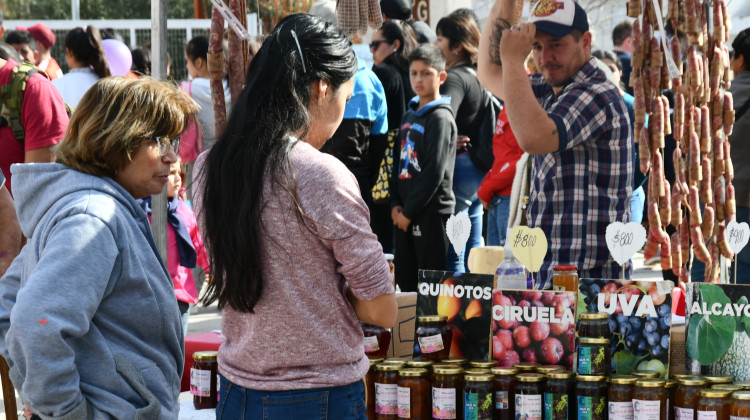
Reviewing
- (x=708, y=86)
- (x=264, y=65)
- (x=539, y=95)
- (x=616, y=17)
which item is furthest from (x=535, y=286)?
(x=616, y=17)

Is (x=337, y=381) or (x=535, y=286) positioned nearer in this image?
(x=337, y=381)

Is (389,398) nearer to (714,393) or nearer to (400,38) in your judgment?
(714,393)

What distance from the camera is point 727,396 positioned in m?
2.30

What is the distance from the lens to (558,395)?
2.43 meters

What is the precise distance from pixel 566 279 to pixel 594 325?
0.28 meters

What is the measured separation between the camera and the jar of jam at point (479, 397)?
8.16 ft

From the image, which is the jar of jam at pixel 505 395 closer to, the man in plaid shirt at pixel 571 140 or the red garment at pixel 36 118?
the man in plaid shirt at pixel 571 140

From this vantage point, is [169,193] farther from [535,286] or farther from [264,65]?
[264,65]

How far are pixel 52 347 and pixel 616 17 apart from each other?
14.8 metres

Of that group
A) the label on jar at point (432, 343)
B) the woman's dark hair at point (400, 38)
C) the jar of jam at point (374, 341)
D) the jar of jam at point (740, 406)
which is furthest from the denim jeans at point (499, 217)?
the jar of jam at point (740, 406)

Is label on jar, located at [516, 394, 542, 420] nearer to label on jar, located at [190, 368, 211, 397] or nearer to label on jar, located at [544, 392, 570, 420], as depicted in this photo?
label on jar, located at [544, 392, 570, 420]

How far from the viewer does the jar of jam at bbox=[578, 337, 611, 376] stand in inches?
96.6

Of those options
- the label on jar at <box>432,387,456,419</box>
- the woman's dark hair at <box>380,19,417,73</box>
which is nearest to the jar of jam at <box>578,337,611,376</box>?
the label on jar at <box>432,387,456,419</box>

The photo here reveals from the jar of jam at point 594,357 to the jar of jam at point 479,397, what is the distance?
263mm
